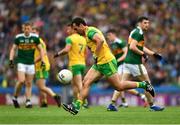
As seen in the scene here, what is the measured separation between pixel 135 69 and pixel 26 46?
4.10 meters

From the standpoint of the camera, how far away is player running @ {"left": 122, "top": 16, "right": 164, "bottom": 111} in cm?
1975

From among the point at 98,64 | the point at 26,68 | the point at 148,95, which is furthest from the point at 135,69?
the point at 26,68

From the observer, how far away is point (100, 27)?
116 feet

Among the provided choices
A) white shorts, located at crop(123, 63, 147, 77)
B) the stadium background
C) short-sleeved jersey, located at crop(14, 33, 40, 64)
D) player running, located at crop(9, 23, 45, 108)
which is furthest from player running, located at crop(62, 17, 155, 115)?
the stadium background

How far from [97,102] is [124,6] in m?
7.25

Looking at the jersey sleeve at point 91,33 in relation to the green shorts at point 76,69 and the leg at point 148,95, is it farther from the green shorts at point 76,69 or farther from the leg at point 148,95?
the green shorts at point 76,69

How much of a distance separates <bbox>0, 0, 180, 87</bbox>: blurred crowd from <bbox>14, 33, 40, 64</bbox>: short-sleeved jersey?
7.49 m

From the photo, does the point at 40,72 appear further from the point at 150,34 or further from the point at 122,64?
the point at 150,34

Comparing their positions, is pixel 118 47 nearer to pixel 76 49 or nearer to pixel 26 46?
pixel 76 49

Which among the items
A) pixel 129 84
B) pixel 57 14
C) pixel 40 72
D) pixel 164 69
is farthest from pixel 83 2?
pixel 129 84

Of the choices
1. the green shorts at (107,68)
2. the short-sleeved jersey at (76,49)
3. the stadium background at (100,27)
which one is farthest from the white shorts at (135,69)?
the stadium background at (100,27)

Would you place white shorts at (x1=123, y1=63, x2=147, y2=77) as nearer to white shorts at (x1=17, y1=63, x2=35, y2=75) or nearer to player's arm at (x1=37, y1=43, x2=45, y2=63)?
player's arm at (x1=37, y1=43, x2=45, y2=63)

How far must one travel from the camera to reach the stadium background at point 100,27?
30.7 metres

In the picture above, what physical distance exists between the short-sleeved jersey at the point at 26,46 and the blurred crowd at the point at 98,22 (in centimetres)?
749
